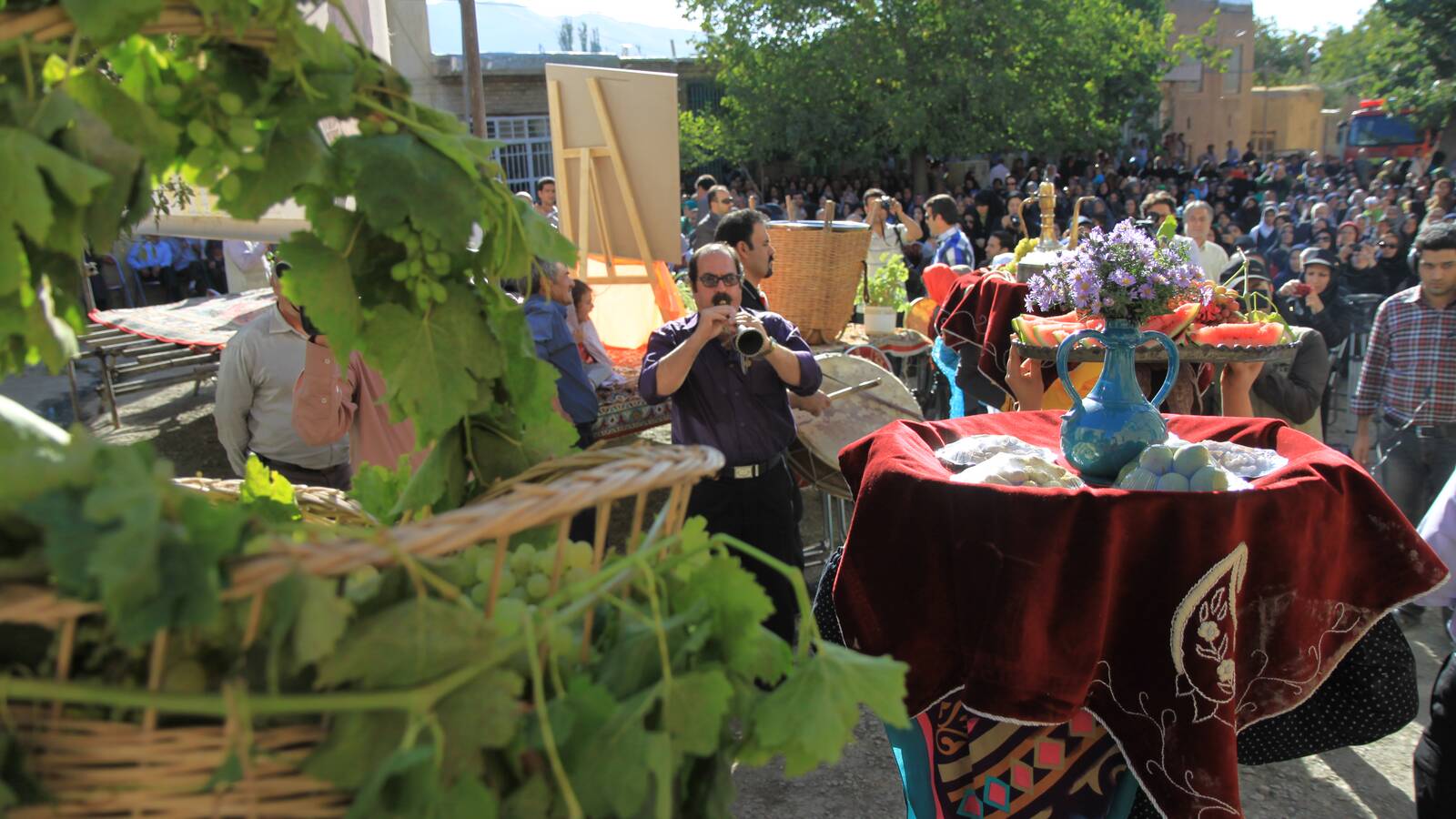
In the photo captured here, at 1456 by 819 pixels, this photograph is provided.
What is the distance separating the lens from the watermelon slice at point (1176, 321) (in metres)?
3.60

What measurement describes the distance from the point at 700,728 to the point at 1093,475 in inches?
78.6

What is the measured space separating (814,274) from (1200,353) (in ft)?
7.73

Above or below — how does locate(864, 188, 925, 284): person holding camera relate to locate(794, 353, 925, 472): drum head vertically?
above

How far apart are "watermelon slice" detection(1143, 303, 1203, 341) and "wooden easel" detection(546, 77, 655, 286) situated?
2953 millimetres

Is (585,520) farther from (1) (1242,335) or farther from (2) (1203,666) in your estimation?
(1) (1242,335)

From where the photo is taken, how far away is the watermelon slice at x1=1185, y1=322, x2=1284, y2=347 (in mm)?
3566

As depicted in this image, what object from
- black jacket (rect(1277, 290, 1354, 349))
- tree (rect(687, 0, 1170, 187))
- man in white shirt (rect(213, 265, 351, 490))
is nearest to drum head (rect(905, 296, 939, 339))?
black jacket (rect(1277, 290, 1354, 349))

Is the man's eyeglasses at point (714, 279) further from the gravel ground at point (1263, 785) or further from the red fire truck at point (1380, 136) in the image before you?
the red fire truck at point (1380, 136)

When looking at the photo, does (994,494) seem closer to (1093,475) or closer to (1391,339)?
(1093,475)

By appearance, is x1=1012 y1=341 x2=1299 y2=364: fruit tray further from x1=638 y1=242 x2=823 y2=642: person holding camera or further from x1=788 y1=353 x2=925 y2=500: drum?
x1=638 y1=242 x2=823 y2=642: person holding camera

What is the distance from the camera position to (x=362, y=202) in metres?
1.09

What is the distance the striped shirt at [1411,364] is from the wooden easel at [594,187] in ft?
11.4

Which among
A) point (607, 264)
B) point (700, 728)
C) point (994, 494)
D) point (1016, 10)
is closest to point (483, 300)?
point (700, 728)

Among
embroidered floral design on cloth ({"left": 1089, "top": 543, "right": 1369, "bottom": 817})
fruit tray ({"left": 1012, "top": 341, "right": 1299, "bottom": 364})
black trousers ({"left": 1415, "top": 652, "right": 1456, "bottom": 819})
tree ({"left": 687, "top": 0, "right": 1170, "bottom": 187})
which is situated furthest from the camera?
tree ({"left": 687, "top": 0, "right": 1170, "bottom": 187})
